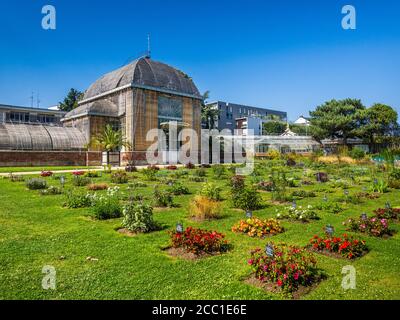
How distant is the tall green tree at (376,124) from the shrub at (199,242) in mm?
51340

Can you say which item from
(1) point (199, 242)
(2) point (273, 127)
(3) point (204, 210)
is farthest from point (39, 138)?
(2) point (273, 127)

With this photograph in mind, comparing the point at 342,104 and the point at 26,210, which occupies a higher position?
the point at 342,104

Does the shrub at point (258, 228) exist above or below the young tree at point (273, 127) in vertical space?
below

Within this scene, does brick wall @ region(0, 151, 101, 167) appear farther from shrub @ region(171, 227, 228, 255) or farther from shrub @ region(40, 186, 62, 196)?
shrub @ region(171, 227, 228, 255)

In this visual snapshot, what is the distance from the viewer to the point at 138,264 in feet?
19.4

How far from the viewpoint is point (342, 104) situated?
54.2 metres

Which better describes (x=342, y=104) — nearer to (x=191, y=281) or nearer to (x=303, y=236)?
(x=303, y=236)

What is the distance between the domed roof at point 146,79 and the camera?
1603 inches

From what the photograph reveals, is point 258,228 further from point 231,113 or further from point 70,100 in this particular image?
point 231,113

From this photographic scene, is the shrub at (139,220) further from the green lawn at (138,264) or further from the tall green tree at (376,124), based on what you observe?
the tall green tree at (376,124)

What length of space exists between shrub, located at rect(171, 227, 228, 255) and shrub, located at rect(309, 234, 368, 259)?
2.08 metres

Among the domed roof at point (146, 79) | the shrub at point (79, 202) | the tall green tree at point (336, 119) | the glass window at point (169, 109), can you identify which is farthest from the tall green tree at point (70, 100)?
the shrub at point (79, 202)
